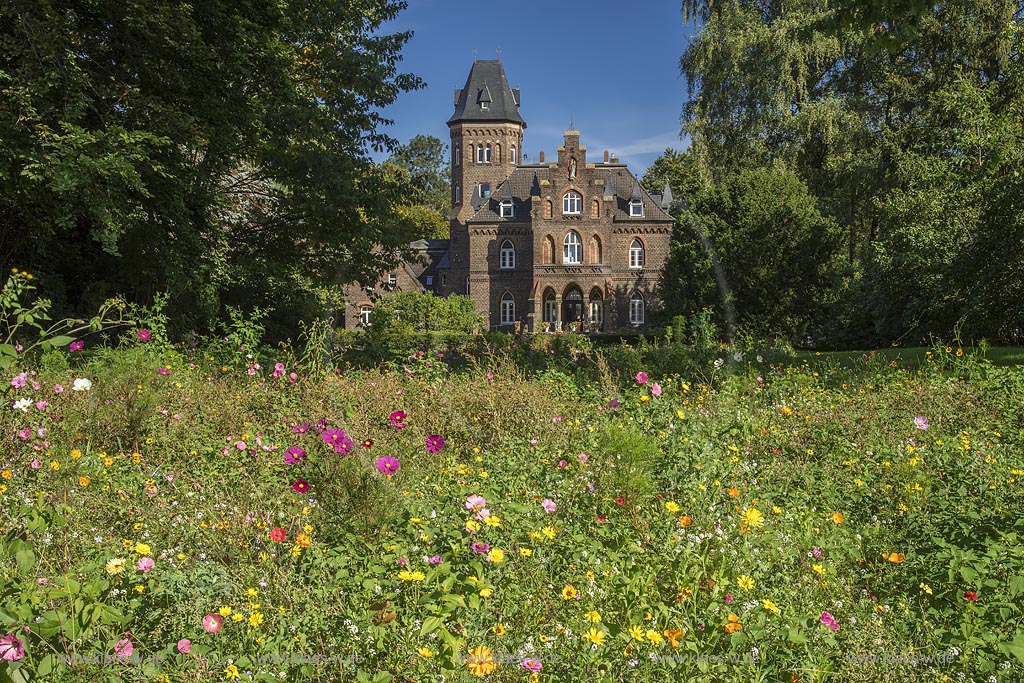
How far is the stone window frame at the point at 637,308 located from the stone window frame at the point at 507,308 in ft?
23.8

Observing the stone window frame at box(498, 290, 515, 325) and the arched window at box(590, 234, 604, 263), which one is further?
the stone window frame at box(498, 290, 515, 325)

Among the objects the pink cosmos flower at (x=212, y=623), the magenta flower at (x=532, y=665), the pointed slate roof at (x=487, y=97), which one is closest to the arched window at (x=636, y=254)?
the pointed slate roof at (x=487, y=97)

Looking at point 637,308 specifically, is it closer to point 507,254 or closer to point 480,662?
point 507,254

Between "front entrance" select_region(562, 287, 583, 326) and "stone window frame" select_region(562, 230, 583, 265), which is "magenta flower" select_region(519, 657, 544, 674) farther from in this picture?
"front entrance" select_region(562, 287, 583, 326)

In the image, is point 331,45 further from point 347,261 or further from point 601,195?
point 601,195

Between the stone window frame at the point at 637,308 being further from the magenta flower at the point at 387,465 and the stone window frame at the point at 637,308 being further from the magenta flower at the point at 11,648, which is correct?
the magenta flower at the point at 11,648

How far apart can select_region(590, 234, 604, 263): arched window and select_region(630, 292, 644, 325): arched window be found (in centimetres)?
291

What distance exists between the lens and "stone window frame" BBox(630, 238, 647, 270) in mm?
46781

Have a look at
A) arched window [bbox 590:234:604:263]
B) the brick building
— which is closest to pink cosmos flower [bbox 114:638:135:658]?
the brick building

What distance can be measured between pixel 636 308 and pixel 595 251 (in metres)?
4.15

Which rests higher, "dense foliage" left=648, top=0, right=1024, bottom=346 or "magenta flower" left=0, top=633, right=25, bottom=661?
"dense foliage" left=648, top=0, right=1024, bottom=346

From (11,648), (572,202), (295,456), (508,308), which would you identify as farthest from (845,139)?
(11,648)

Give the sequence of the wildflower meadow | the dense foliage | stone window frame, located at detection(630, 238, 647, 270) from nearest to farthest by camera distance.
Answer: the wildflower meadow < the dense foliage < stone window frame, located at detection(630, 238, 647, 270)

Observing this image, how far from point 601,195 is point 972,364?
3953cm
